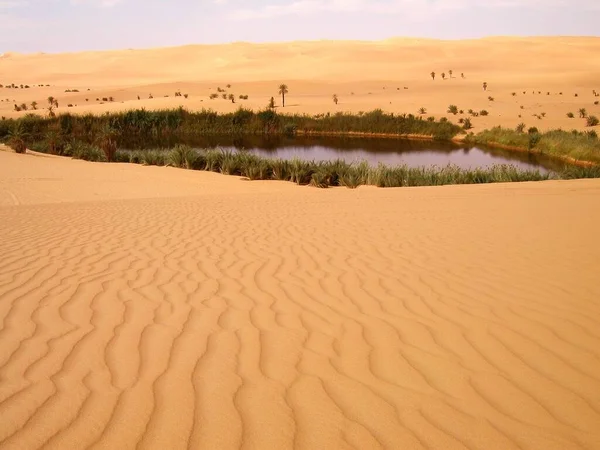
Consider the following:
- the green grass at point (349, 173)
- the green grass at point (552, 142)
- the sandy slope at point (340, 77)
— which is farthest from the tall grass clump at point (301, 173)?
the sandy slope at point (340, 77)

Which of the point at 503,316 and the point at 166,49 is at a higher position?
the point at 166,49

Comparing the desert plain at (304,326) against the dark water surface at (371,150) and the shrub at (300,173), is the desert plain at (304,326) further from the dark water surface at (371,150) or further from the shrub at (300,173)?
the dark water surface at (371,150)

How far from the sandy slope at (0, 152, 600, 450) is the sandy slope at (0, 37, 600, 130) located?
30.4m

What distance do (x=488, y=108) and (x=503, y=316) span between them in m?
42.8

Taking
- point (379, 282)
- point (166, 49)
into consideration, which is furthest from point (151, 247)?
point (166, 49)

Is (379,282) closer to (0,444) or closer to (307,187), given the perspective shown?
(0,444)

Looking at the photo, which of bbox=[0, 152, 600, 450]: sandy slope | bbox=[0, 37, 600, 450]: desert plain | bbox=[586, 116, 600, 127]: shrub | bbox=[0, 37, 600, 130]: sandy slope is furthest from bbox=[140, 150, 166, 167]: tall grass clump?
bbox=[586, 116, 600, 127]: shrub

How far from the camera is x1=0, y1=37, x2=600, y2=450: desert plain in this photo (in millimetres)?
2545

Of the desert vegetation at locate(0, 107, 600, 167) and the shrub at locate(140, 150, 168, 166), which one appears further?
the desert vegetation at locate(0, 107, 600, 167)

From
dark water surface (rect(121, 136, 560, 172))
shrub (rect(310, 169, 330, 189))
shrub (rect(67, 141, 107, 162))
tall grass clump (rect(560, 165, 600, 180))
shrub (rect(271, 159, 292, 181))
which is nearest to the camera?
tall grass clump (rect(560, 165, 600, 180))

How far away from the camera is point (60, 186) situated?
50.7ft

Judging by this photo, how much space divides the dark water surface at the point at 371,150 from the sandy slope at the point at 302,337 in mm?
16057

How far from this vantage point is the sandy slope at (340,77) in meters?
45.7

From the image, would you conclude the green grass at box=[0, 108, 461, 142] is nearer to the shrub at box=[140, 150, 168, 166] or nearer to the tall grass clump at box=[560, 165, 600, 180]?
the shrub at box=[140, 150, 168, 166]
